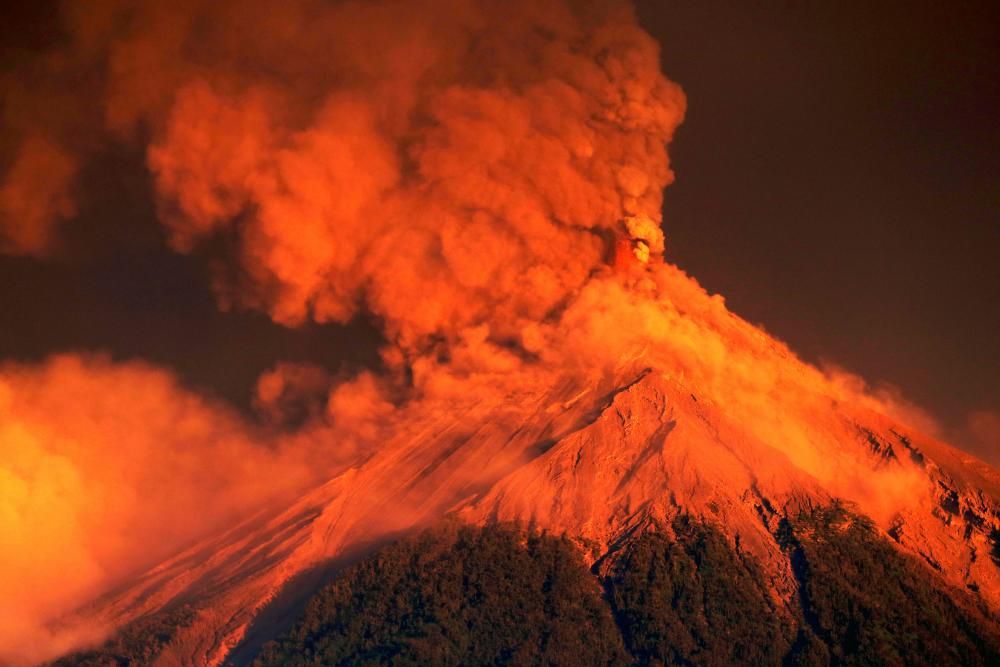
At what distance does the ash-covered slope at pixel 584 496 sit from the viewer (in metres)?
55.6

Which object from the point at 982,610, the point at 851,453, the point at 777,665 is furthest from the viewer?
the point at 851,453

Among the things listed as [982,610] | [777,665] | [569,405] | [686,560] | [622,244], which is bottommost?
[982,610]

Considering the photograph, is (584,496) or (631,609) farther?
(584,496)

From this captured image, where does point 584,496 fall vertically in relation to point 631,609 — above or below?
above

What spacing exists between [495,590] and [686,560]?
838 centimetres

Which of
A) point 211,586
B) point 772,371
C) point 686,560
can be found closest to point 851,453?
point 772,371

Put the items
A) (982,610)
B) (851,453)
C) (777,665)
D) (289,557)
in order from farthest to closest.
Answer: (851,453)
(289,557)
(982,610)
(777,665)

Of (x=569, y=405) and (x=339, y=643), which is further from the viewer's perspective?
(x=569, y=405)

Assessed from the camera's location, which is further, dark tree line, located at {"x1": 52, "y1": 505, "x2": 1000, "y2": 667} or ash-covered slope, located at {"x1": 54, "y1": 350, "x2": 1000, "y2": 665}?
ash-covered slope, located at {"x1": 54, "y1": 350, "x2": 1000, "y2": 665}

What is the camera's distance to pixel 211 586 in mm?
59406

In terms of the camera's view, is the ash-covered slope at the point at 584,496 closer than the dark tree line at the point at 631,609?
No

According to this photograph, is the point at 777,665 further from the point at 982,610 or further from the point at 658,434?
the point at 658,434

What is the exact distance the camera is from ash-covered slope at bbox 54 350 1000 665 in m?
55.6

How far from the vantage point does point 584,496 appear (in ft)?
189
